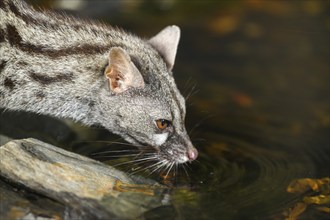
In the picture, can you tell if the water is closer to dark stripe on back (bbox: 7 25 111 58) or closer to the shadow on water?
the shadow on water

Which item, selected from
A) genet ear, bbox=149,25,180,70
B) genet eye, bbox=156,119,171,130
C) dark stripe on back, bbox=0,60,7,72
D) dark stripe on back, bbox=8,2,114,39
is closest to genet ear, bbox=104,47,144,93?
genet eye, bbox=156,119,171,130

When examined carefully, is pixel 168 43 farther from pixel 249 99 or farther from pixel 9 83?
pixel 249 99

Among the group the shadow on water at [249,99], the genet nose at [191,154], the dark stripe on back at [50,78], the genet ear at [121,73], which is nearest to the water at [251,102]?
the shadow on water at [249,99]

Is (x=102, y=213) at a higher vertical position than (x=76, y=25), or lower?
lower

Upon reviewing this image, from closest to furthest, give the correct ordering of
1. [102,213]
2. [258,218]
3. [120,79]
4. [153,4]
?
1. [102,213]
2. [258,218]
3. [120,79]
4. [153,4]

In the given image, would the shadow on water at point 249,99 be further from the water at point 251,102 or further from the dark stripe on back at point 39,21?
the dark stripe on back at point 39,21

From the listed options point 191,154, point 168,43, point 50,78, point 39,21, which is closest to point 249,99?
point 168,43

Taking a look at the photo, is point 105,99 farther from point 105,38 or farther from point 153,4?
point 153,4

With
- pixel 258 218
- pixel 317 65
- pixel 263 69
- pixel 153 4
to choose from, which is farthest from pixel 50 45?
pixel 153 4
